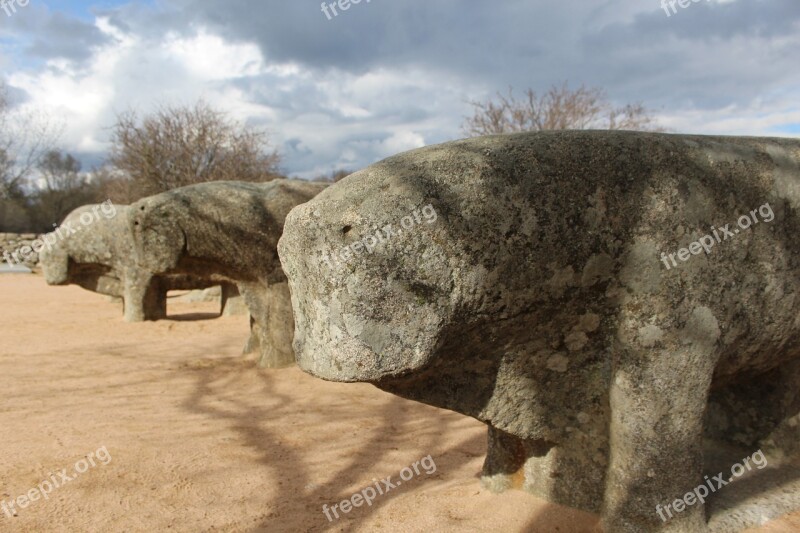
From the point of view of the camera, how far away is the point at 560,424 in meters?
2.68

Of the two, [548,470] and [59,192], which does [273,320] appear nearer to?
[548,470]

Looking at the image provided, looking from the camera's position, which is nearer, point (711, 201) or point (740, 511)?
→ point (711, 201)

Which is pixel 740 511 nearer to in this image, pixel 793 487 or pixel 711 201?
pixel 793 487

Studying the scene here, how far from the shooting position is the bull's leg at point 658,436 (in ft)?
7.71

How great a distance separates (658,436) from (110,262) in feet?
29.6

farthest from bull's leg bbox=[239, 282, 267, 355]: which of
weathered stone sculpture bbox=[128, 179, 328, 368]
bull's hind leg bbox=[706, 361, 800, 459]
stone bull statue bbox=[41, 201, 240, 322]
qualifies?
bull's hind leg bbox=[706, 361, 800, 459]

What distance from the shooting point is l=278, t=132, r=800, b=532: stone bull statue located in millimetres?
2129

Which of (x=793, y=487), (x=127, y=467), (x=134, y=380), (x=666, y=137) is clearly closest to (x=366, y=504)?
(x=127, y=467)

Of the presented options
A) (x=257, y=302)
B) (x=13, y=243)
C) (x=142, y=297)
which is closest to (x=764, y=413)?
(x=257, y=302)

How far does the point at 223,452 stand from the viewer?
3.86 meters

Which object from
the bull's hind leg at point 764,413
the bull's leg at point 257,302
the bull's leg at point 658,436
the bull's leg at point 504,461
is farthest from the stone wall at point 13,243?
the bull's leg at point 658,436

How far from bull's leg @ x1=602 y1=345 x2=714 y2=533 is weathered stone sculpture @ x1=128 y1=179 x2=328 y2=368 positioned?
412 cm

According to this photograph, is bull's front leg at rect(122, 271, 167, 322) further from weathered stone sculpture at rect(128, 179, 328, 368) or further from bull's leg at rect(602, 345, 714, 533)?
bull's leg at rect(602, 345, 714, 533)

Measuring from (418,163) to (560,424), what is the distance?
130 cm
